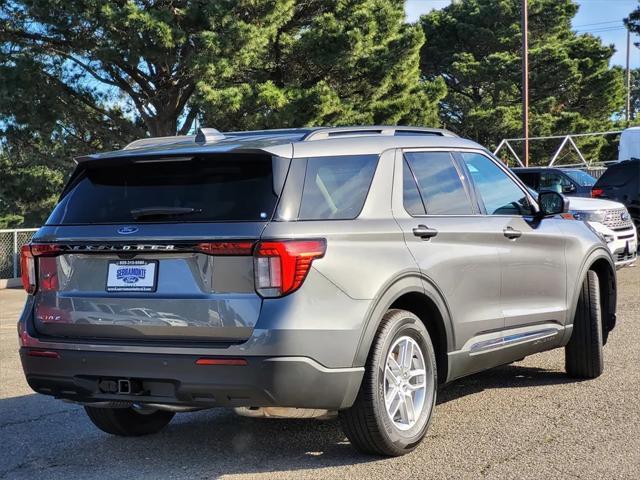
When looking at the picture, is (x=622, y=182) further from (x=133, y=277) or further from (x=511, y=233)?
(x=133, y=277)

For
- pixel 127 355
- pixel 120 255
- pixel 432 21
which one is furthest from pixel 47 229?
pixel 432 21

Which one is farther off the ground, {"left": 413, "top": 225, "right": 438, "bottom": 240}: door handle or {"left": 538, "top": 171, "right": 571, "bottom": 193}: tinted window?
{"left": 413, "top": 225, "right": 438, "bottom": 240}: door handle

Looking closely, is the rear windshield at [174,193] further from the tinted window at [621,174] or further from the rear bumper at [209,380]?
the tinted window at [621,174]

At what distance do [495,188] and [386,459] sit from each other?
7.10ft

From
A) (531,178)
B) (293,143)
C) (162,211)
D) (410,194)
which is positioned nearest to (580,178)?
(531,178)

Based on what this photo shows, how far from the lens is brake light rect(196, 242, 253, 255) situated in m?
4.09

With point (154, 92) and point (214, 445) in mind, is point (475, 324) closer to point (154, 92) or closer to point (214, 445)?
point (214, 445)

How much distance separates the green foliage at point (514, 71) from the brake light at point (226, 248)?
3786 centimetres

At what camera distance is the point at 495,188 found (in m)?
5.87

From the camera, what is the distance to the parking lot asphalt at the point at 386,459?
4.56 meters

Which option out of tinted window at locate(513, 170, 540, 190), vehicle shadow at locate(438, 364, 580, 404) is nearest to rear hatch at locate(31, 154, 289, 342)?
vehicle shadow at locate(438, 364, 580, 404)

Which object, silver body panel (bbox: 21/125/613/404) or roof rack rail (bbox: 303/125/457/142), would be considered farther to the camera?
roof rack rail (bbox: 303/125/457/142)

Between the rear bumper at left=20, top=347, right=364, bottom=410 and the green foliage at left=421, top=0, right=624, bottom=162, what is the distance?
124ft

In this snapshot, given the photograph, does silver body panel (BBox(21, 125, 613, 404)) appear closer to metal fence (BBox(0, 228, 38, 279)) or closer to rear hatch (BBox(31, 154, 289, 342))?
rear hatch (BBox(31, 154, 289, 342))
